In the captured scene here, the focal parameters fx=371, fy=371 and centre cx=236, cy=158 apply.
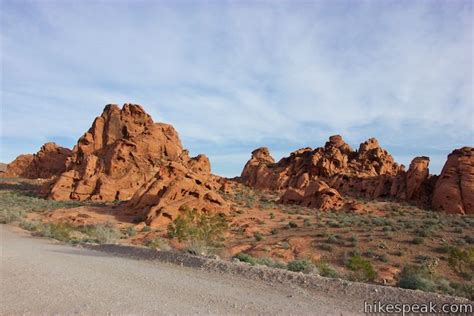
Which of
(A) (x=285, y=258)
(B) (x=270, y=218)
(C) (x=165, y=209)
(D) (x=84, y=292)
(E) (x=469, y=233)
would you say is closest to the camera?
(D) (x=84, y=292)

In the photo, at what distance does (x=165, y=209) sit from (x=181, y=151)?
27781 mm

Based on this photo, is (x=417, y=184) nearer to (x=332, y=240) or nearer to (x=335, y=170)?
(x=335, y=170)

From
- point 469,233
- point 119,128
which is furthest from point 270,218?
point 119,128

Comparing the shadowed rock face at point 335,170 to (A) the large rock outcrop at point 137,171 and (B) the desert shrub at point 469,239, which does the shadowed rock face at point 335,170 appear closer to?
(A) the large rock outcrop at point 137,171

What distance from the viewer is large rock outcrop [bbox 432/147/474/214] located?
137 ft

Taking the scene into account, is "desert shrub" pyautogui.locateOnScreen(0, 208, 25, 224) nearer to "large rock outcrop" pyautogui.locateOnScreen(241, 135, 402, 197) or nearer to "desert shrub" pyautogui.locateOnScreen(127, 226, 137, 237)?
"desert shrub" pyautogui.locateOnScreen(127, 226, 137, 237)

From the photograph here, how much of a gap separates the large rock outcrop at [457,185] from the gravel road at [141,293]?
41313 millimetres

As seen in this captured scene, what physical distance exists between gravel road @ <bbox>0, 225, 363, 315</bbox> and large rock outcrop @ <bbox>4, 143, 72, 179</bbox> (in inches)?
2513

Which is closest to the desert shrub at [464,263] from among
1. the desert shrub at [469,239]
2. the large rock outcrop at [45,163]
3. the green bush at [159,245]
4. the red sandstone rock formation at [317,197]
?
the desert shrub at [469,239]

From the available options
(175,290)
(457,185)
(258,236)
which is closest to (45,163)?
(258,236)

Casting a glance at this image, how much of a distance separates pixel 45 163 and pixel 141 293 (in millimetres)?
71370

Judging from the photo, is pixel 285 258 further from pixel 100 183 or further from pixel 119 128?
pixel 119 128

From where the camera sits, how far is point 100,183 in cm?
4225

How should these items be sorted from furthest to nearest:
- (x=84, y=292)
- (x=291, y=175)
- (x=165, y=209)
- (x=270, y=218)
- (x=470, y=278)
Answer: (x=291, y=175) < (x=270, y=218) < (x=165, y=209) < (x=470, y=278) < (x=84, y=292)
